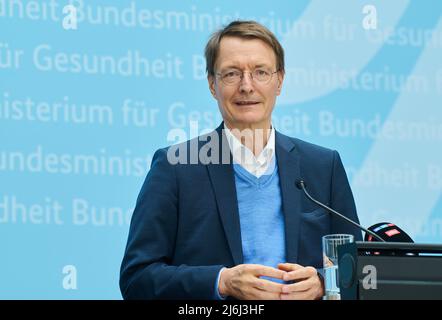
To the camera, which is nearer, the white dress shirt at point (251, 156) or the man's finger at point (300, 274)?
the man's finger at point (300, 274)

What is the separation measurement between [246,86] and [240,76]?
0.18ft

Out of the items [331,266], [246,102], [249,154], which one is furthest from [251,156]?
[331,266]

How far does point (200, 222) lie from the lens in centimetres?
264

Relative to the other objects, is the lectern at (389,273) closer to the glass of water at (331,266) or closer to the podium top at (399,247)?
the podium top at (399,247)

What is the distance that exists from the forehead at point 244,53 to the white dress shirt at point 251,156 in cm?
22

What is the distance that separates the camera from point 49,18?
3.65 meters

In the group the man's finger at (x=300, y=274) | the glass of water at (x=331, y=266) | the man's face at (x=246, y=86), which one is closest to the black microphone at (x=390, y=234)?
the glass of water at (x=331, y=266)

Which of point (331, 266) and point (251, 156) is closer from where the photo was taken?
point (331, 266)

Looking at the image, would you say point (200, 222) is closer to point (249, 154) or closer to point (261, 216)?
point (261, 216)

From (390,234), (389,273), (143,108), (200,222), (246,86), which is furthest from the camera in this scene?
(143,108)

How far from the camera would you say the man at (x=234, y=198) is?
2525mm
